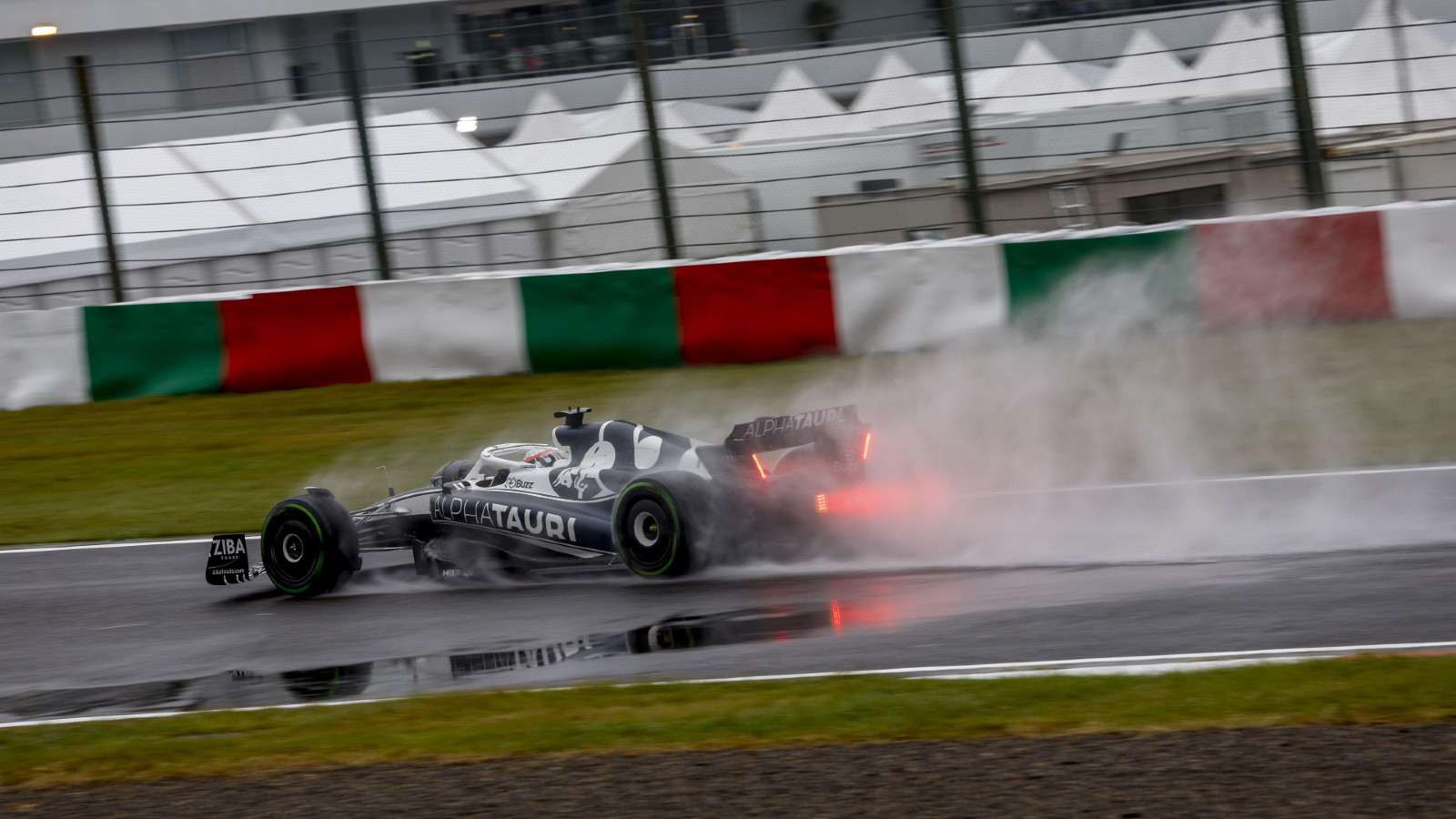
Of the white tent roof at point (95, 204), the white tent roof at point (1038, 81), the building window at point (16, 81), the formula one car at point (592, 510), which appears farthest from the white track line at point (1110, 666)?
the building window at point (16, 81)

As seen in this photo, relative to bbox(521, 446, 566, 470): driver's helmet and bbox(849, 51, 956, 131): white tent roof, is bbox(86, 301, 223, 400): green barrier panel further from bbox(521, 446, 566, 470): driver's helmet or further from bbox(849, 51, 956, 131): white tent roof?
bbox(849, 51, 956, 131): white tent roof

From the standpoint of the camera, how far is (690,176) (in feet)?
46.7

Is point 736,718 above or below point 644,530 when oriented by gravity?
below

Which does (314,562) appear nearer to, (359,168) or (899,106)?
(359,168)

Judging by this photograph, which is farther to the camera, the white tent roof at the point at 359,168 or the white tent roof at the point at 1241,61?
the white tent roof at the point at 359,168

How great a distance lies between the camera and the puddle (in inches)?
250

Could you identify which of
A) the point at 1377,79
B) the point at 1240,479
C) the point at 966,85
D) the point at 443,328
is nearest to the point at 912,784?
the point at 1240,479

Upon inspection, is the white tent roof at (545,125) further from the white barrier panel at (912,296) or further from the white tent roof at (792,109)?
the white barrier panel at (912,296)

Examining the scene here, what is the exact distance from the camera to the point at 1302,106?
12.1 meters

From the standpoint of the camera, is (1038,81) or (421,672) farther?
(1038,81)

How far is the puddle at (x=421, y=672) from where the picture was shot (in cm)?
636

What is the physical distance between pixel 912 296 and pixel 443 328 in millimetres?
3688

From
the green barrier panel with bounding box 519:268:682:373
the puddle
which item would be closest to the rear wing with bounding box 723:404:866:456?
the puddle

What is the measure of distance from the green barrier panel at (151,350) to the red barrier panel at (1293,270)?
25.3ft
